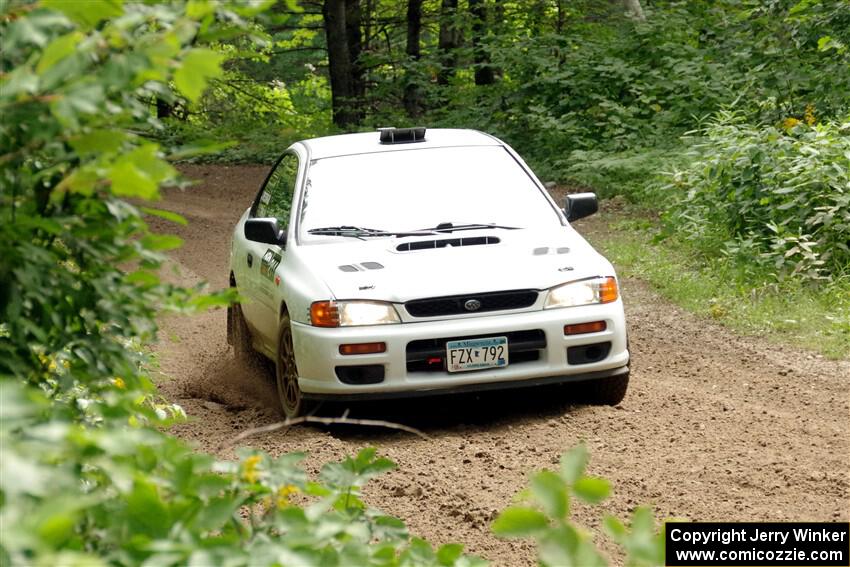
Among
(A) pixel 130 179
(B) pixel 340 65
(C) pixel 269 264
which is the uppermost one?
(A) pixel 130 179

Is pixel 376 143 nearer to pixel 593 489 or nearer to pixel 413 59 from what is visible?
pixel 593 489

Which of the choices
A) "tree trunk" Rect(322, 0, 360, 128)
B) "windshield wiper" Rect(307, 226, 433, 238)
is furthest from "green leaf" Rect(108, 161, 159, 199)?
"tree trunk" Rect(322, 0, 360, 128)

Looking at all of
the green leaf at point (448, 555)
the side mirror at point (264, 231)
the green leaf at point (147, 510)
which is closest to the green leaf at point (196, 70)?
the green leaf at point (147, 510)

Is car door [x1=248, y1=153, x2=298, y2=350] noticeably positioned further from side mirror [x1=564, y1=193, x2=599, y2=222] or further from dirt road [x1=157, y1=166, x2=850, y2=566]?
side mirror [x1=564, y1=193, x2=599, y2=222]

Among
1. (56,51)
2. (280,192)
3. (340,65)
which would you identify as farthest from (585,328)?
(340,65)

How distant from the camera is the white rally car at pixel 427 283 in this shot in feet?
23.5

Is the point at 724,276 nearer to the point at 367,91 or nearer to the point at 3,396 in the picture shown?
the point at 3,396

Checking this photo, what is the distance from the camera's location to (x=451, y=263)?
7414 mm

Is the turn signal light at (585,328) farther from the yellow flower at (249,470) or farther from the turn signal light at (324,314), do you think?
the yellow flower at (249,470)

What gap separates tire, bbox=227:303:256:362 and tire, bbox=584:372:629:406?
2.81 metres

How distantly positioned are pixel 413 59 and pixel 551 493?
25.5 m

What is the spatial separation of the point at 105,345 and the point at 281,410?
5.25 m

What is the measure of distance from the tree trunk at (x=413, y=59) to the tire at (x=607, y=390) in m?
18.7

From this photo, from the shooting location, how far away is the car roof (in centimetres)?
876
